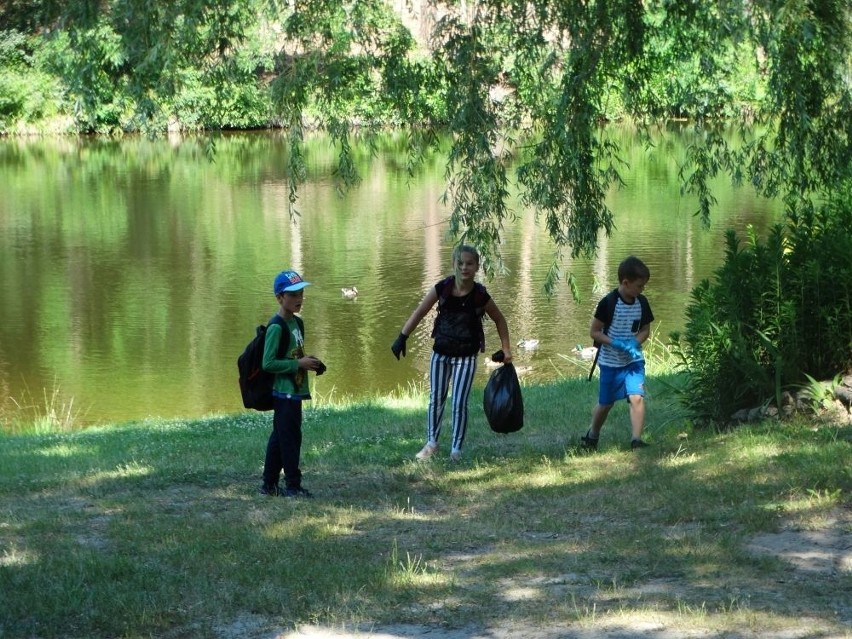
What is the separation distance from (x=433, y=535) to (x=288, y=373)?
56.2 inches

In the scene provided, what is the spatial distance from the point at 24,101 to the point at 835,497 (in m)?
55.1

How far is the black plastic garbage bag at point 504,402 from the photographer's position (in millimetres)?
8188

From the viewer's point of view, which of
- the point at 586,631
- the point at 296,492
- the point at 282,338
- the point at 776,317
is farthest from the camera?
the point at 776,317

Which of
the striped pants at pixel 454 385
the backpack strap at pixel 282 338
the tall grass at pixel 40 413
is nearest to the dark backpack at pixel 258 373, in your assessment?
the backpack strap at pixel 282 338

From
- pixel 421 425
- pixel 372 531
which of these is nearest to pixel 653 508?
pixel 372 531

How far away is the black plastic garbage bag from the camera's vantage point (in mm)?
8188

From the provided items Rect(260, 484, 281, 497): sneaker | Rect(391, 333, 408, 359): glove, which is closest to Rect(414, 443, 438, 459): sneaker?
Rect(391, 333, 408, 359): glove

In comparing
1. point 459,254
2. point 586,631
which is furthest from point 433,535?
point 459,254

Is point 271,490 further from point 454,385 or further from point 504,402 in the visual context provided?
point 504,402

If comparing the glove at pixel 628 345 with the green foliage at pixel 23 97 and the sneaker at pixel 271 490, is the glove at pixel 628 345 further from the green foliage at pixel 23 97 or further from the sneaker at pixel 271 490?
the green foliage at pixel 23 97

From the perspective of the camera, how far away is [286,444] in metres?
7.31

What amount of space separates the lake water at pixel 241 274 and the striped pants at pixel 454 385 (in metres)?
1.83

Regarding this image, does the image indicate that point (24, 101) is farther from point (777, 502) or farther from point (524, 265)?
point (777, 502)

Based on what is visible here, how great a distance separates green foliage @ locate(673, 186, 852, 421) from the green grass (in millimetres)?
470
